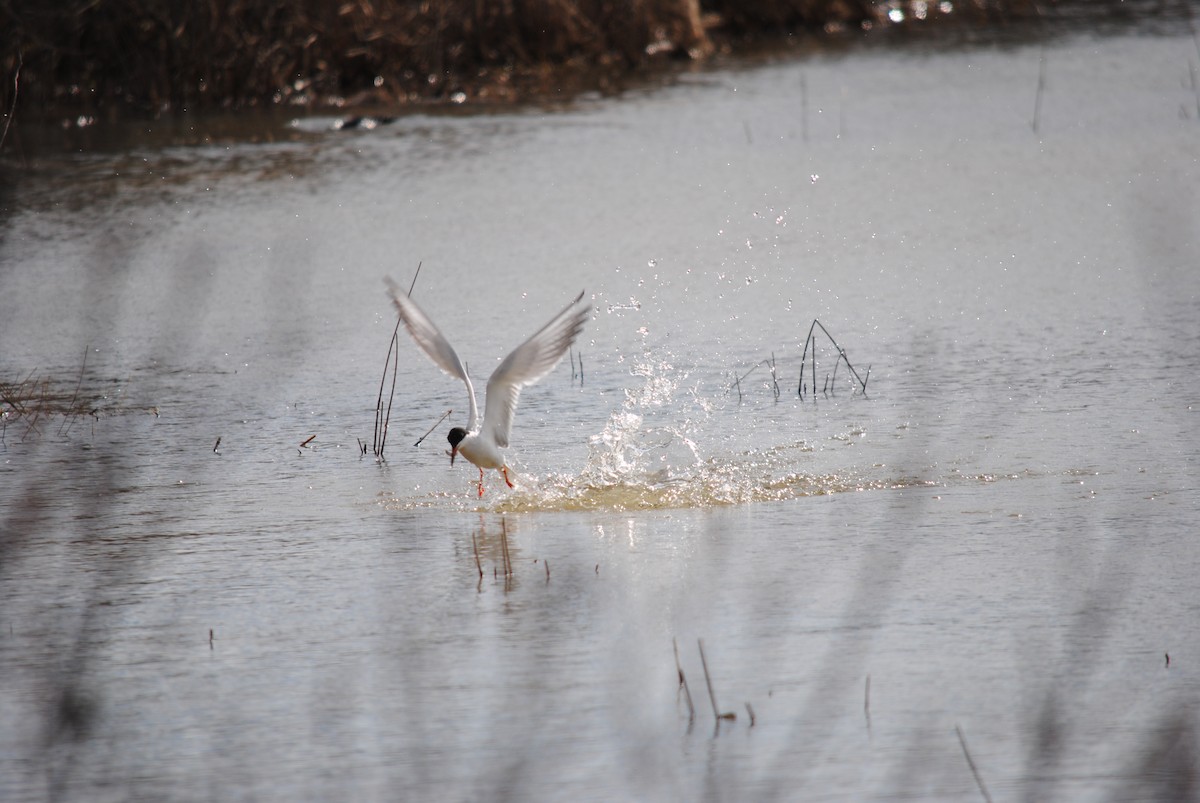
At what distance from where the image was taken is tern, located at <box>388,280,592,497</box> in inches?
241

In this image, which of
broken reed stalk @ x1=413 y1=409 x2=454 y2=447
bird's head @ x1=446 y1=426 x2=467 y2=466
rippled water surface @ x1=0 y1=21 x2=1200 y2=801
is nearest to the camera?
rippled water surface @ x1=0 y1=21 x2=1200 y2=801

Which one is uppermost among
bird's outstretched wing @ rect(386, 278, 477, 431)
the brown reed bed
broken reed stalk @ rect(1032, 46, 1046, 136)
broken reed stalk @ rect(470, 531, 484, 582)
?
the brown reed bed

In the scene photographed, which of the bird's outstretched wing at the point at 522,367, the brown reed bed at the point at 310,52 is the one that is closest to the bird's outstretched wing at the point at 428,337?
the bird's outstretched wing at the point at 522,367

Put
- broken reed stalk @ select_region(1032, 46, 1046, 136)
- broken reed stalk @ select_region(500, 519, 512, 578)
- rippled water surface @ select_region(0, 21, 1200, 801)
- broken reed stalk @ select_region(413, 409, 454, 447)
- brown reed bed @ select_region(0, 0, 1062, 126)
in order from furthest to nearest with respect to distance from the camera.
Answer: brown reed bed @ select_region(0, 0, 1062, 126)
broken reed stalk @ select_region(1032, 46, 1046, 136)
broken reed stalk @ select_region(413, 409, 454, 447)
broken reed stalk @ select_region(500, 519, 512, 578)
rippled water surface @ select_region(0, 21, 1200, 801)

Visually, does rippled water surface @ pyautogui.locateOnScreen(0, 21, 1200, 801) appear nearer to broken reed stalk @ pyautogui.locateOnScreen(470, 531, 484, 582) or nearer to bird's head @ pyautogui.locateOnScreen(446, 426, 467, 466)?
broken reed stalk @ pyautogui.locateOnScreen(470, 531, 484, 582)

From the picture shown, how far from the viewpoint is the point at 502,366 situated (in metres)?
6.30

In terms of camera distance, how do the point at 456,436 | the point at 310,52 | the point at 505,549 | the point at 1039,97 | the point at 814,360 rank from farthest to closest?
the point at 310,52, the point at 1039,97, the point at 814,360, the point at 456,436, the point at 505,549

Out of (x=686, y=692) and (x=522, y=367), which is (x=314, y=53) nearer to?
(x=522, y=367)

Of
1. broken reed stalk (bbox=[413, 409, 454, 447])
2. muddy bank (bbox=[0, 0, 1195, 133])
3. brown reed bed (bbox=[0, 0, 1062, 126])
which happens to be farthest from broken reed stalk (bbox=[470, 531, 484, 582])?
muddy bank (bbox=[0, 0, 1195, 133])

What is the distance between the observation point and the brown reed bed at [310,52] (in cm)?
1442

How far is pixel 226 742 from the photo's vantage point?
393cm

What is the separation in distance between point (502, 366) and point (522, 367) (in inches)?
3.2

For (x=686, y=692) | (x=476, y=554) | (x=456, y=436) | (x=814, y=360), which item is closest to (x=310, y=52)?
(x=814, y=360)

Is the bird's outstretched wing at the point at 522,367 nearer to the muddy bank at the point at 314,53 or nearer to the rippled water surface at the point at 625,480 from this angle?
the rippled water surface at the point at 625,480
